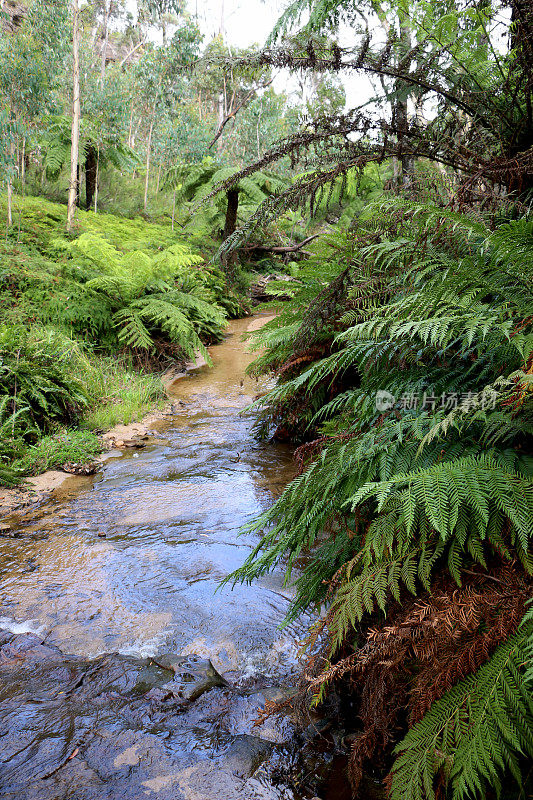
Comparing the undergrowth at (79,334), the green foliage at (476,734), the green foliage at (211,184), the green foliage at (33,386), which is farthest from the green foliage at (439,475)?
the green foliage at (211,184)

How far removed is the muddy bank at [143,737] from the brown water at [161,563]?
157 millimetres

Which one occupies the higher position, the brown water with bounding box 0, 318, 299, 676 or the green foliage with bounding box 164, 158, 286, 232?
the green foliage with bounding box 164, 158, 286, 232

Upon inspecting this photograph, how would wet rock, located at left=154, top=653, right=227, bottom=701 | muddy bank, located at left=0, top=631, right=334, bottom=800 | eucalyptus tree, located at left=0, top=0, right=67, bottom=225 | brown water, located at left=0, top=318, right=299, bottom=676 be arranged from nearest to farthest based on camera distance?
muddy bank, located at left=0, top=631, right=334, bottom=800
wet rock, located at left=154, top=653, right=227, bottom=701
brown water, located at left=0, top=318, right=299, bottom=676
eucalyptus tree, located at left=0, top=0, right=67, bottom=225

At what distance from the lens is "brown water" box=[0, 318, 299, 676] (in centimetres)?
210

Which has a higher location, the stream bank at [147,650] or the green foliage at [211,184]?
the green foliage at [211,184]

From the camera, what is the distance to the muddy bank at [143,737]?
4.54ft

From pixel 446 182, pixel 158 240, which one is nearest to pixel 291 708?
pixel 446 182

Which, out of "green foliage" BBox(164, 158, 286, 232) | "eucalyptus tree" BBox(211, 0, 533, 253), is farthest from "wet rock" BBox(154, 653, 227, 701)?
"green foliage" BBox(164, 158, 286, 232)

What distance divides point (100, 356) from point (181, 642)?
510cm

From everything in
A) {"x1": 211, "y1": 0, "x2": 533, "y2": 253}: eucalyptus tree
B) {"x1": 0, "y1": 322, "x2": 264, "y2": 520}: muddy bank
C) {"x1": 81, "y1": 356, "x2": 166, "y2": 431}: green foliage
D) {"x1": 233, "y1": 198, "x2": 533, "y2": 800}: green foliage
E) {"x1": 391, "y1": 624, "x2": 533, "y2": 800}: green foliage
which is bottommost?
{"x1": 0, "y1": 322, "x2": 264, "y2": 520}: muddy bank

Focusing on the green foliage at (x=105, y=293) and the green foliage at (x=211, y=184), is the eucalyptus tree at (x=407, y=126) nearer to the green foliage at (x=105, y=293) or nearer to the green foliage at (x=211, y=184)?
the green foliage at (x=105, y=293)

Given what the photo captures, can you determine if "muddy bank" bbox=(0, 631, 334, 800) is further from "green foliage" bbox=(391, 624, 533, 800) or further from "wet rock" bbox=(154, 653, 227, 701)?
"green foliage" bbox=(391, 624, 533, 800)

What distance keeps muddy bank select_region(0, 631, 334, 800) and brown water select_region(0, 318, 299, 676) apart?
157mm

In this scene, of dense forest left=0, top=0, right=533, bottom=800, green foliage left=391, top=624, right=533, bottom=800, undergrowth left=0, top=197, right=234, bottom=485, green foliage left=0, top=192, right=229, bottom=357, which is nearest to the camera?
green foliage left=391, top=624, right=533, bottom=800
